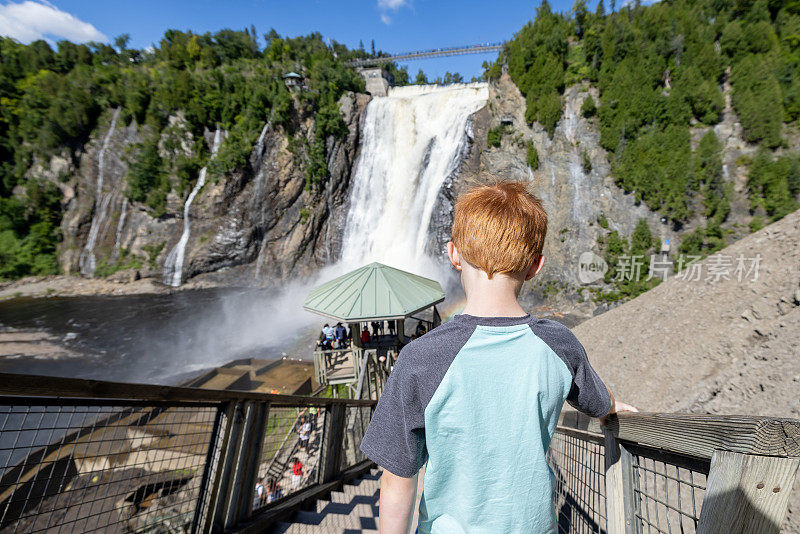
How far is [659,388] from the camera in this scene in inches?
218

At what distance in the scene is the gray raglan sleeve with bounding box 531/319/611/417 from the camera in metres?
0.99

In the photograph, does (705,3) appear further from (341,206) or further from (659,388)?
(341,206)

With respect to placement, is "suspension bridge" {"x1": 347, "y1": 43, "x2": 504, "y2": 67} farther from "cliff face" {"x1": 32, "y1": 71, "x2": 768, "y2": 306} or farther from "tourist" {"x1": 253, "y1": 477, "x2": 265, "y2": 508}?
"tourist" {"x1": 253, "y1": 477, "x2": 265, "y2": 508}

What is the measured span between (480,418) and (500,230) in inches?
19.4

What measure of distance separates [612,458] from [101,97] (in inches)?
1450

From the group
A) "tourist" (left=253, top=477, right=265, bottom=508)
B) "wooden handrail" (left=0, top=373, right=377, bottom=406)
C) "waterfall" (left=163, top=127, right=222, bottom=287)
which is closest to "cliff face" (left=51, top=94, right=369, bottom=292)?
"waterfall" (left=163, top=127, right=222, bottom=287)

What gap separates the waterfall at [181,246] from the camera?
2348 centimetres

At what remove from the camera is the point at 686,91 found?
13398mm

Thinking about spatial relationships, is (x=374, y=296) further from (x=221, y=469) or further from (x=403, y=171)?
(x=403, y=171)

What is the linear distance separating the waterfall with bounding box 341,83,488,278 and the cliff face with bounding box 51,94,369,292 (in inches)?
60.6

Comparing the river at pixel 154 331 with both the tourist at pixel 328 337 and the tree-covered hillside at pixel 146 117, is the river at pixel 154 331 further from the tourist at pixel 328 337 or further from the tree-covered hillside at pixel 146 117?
the tree-covered hillside at pixel 146 117

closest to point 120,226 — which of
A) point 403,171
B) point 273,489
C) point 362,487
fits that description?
point 403,171

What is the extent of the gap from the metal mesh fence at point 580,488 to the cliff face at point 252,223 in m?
21.4

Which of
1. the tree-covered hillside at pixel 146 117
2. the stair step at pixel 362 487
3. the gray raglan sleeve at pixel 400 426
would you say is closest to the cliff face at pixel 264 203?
the tree-covered hillside at pixel 146 117
